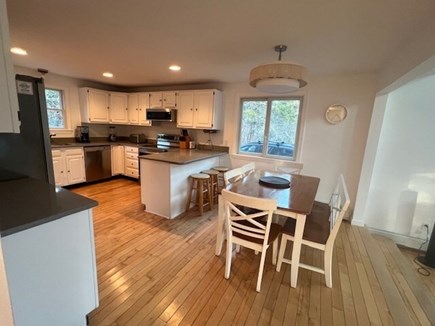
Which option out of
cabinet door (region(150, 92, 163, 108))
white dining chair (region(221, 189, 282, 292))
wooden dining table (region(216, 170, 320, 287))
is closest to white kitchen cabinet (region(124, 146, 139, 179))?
cabinet door (region(150, 92, 163, 108))

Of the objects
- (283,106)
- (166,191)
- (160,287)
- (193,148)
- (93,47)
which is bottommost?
(160,287)

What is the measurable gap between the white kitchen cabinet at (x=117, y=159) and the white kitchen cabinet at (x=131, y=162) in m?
0.10

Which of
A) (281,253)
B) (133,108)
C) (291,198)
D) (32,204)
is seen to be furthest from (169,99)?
(281,253)

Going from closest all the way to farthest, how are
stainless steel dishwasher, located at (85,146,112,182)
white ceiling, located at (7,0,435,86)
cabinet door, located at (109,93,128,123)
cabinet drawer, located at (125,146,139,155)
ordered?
white ceiling, located at (7,0,435,86) < stainless steel dishwasher, located at (85,146,112,182) < cabinet drawer, located at (125,146,139,155) < cabinet door, located at (109,93,128,123)

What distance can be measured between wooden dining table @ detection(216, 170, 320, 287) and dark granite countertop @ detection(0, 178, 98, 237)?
53.0 inches

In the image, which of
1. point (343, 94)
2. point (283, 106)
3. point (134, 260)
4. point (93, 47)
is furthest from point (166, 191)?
point (343, 94)

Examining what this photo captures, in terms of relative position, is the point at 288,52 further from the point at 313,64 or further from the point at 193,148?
the point at 193,148

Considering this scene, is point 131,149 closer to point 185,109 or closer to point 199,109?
point 185,109

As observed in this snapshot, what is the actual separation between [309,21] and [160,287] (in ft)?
8.38

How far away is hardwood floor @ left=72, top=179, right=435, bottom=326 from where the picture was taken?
1.59 metres

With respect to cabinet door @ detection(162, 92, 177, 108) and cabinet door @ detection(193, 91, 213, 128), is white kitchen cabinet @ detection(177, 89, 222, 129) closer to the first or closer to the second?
cabinet door @ detection(193, 91, 213, 128)

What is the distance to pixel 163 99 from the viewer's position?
14.8 feet

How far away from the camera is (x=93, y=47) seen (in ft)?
7.95

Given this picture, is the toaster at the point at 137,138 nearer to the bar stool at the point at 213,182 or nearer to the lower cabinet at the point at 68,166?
the lower cabinet at the point at 68,166
